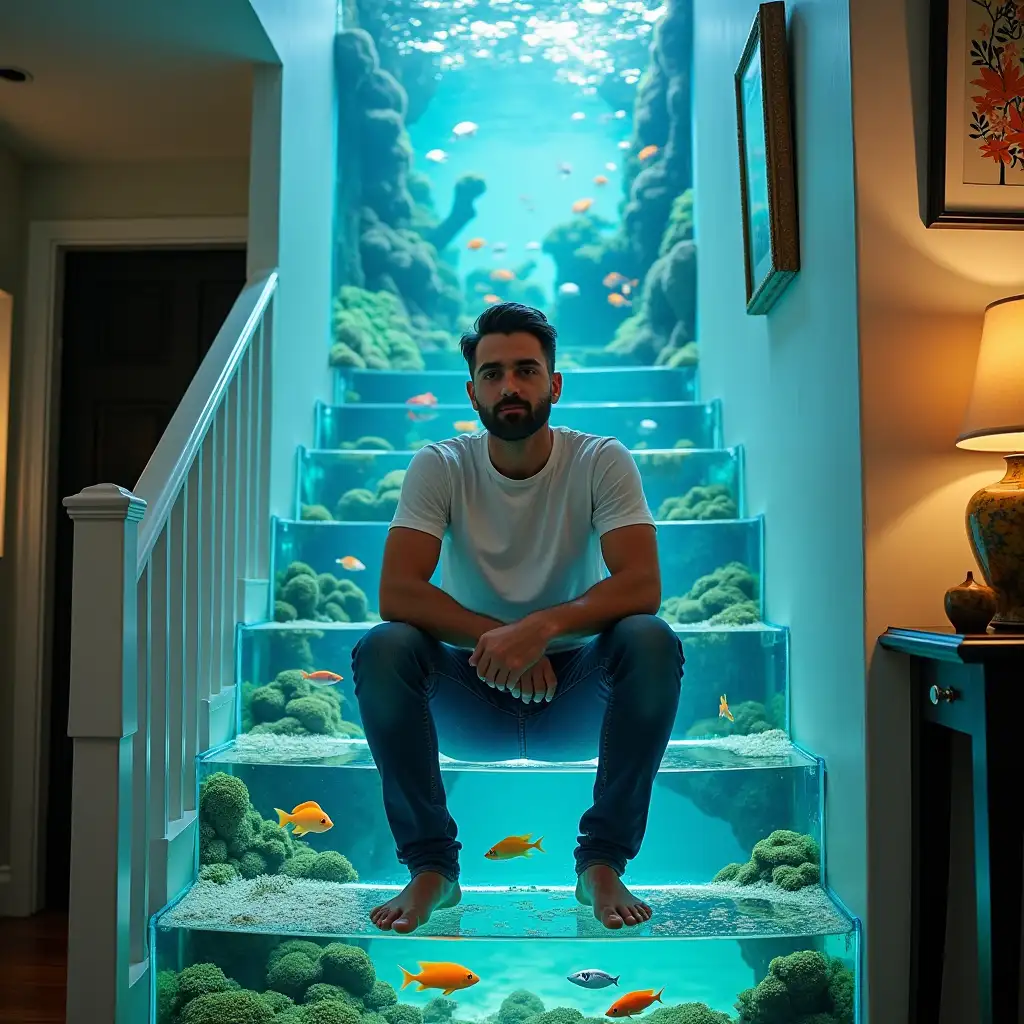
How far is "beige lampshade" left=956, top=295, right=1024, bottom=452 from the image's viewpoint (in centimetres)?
155

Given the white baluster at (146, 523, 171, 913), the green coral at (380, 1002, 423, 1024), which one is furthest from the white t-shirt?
the green coral at (380, 1002, 423, 1024)

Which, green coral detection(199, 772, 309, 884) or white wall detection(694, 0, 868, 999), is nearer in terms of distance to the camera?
white wall detection(694, 0, 868, 999)

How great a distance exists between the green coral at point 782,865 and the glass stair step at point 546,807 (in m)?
0.03

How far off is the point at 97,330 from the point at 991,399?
128 inches

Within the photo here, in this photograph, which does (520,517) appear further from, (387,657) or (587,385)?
(587,385)

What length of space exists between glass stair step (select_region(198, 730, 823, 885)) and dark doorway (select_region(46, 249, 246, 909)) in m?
1.96

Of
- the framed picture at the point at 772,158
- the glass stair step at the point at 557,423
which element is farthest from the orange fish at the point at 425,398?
the framed picture at the point at 772,158

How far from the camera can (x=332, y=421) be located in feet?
11.7

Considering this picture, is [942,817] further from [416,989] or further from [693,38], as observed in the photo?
[693,38]

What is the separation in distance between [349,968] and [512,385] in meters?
1.11

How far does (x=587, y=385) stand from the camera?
12.6ft

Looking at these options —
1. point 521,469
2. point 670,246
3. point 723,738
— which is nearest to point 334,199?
point 670,246

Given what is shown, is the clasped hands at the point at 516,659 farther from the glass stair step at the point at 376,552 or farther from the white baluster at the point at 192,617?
the glass stair step at the point at 376,552

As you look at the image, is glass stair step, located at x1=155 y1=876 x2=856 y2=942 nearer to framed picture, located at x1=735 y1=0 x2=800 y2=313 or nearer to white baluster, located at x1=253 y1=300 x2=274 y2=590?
white baluster, located at x1=253 y1=300 x2=274 y2=590
